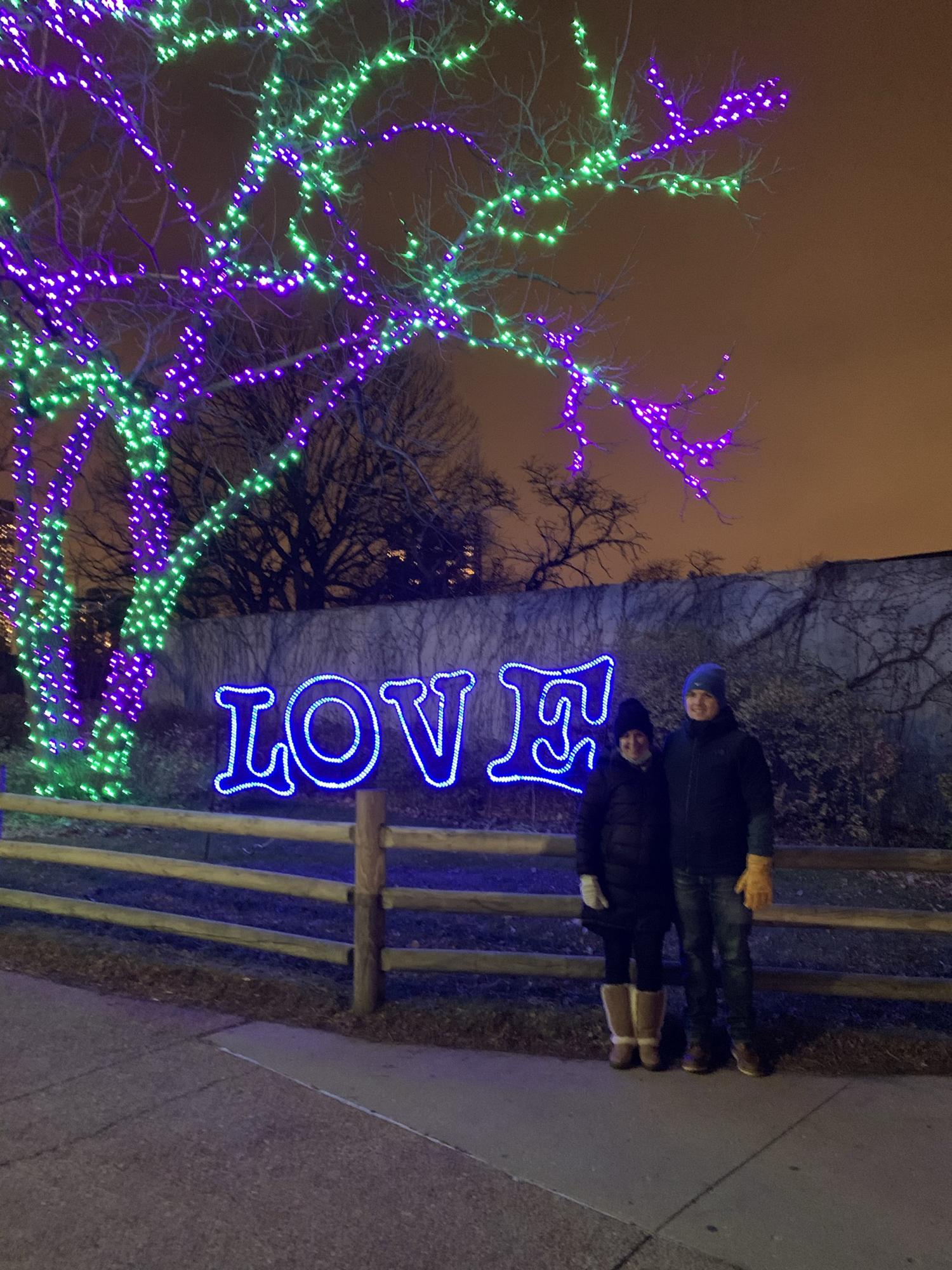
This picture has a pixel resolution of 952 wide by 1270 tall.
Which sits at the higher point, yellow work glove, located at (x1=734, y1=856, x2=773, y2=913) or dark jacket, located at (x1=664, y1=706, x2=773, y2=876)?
dark jacket, located at (x1=664, y1=706, x2=773, y2=876)

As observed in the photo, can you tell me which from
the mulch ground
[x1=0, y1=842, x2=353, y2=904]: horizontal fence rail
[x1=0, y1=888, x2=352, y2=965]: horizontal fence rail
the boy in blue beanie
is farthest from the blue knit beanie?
[x1=0, y1=888, x2=352, y2=965]: horizontal fence rail

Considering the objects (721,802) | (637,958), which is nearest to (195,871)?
(637,958)

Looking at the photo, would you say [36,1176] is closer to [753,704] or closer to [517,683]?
[753,704]

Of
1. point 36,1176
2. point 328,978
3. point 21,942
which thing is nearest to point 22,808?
point 21,942

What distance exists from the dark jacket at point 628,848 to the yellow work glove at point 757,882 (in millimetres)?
390

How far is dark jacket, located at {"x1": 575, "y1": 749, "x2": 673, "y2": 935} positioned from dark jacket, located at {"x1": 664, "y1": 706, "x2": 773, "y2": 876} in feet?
0.29

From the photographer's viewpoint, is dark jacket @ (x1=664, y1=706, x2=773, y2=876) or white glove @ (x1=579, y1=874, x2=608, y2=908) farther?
white glove @ (x1=579, y1=874, x2=608, y2=908)

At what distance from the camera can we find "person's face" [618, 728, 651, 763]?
4273 millimetres

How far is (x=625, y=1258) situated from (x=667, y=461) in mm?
8753

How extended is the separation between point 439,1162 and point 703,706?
6.83ft

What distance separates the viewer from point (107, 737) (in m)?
12.1

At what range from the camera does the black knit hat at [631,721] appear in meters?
4.29

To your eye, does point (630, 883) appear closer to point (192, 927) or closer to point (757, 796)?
point (757, 796)

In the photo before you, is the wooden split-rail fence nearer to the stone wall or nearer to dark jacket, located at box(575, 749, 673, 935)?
dark jacket, located at box(575, 749, 673, 935)
